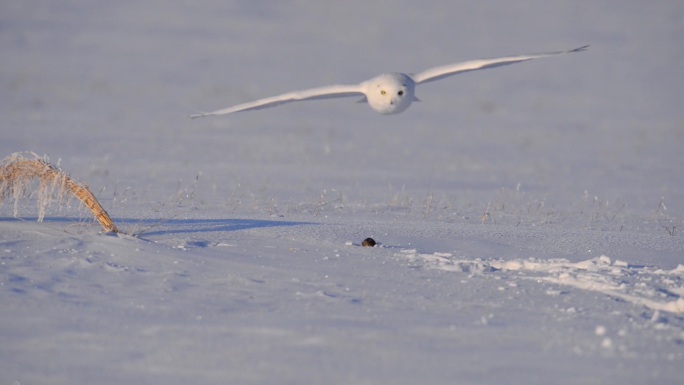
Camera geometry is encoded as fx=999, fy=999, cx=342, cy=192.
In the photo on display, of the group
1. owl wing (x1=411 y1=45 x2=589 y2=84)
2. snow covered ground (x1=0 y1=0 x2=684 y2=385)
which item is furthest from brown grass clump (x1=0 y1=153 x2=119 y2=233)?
owl wing (x1=411 y1=45 x2=589 y2=84)

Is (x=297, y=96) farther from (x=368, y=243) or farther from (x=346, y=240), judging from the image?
(x=368, y=243)

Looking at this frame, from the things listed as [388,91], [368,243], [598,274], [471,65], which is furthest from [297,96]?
[598,274]

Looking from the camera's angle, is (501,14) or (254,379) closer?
(254,379)

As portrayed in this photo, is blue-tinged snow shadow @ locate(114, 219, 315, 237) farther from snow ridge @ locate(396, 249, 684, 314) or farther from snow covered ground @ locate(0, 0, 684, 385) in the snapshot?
snow ridge @ locate(396, 249, 684, 314)

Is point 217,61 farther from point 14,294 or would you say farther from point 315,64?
point 14,294

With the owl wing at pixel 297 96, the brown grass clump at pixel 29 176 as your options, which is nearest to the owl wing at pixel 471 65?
the owl wing at pixel 297 96

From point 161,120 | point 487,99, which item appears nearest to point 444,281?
point 161,120
